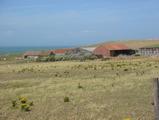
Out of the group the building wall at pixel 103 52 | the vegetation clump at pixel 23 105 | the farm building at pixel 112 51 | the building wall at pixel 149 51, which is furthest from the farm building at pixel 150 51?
the vegetation clump at pixel 23 105

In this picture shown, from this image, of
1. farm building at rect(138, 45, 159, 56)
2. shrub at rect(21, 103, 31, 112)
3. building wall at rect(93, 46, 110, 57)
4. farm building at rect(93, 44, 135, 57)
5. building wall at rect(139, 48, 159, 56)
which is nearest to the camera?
shrub at rect(21, 103, 31, 112)

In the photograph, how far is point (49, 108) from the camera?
1777 cm

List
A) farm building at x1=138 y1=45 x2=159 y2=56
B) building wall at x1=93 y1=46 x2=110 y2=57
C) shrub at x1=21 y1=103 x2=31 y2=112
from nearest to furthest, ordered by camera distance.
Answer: shrub at x1=21 y1=103 x2=31 y2=112
building wall at x1=93 y1=46 x2=110 y2=57
farm building at x1=138 y1=45 x2=159 y2=56

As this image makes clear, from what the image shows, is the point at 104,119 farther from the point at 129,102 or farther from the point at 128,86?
the point at 128,86

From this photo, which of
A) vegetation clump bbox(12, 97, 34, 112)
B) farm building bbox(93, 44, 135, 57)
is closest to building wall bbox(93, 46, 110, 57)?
farm building bbox(93, 44, 135, 57)

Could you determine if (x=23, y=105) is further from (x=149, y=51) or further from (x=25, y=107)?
(x=149, y=51)

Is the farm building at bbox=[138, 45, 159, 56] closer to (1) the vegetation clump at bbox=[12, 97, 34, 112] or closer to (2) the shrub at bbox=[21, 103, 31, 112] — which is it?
(1) the vegetation clump at bbox=[12, 97, 34, 112]

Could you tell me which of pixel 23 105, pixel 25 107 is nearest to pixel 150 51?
pixel 23 105

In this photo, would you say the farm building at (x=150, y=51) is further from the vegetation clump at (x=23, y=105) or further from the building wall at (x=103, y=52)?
the vegetation clump at (x=23, y=105)

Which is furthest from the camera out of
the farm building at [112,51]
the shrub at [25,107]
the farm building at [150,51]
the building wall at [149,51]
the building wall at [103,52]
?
the farm building at [150,51]

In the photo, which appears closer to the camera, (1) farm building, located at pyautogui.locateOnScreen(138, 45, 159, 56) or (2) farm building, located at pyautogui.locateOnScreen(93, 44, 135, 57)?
(2) farm building, located at pyautogui.locateOnScreen(93, 44, 135, 57)

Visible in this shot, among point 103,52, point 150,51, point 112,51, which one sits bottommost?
point 150,51

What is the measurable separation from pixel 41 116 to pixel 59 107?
2.12 meters

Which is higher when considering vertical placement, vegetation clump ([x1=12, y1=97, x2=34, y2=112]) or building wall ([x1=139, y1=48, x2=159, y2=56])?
vegetation clump ([x1=12, y1=97, x2=34, y2=112])
